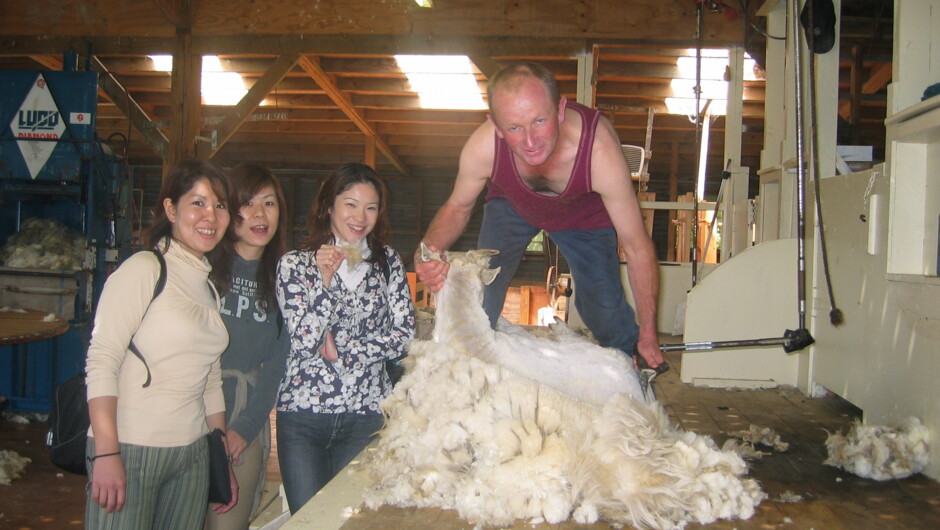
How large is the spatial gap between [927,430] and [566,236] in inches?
51.2

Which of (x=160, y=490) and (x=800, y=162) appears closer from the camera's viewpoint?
(x=160, y=490)

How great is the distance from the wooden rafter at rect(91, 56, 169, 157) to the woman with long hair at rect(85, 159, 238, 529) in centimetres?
430

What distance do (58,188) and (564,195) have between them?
4581mm

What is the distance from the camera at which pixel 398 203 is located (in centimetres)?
1395

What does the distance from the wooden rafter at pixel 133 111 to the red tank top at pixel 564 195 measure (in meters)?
4.24

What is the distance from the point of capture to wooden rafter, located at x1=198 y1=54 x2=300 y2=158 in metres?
5.84

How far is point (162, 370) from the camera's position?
5.82 feet

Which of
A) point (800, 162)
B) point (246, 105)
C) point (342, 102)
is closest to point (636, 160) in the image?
point (246, 105)

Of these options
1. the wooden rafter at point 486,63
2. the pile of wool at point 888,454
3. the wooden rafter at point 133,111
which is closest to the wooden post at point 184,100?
the wooden rafter at point 133,111

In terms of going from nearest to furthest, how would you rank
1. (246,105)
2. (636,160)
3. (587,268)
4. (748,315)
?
(587,268) → (748,315) → (246,105) → (636,160)

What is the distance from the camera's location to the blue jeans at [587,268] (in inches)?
102

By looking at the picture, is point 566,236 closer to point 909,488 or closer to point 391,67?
point 909,488

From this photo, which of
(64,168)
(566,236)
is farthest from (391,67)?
(566,236)

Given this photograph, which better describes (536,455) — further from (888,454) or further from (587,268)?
(888,454)
